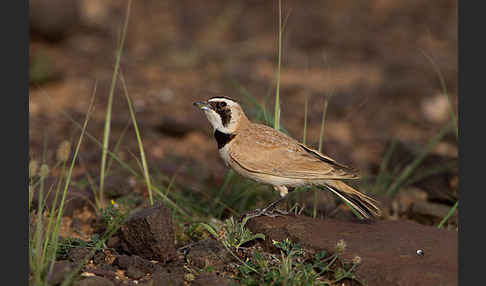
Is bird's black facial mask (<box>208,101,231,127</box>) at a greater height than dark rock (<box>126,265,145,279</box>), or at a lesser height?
greater

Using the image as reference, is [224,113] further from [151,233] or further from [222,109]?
[151,233]

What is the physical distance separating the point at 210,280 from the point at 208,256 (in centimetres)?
43

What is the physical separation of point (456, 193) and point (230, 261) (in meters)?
3.70

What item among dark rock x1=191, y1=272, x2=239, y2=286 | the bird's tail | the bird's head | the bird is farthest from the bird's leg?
dark rock x1=191, y1=272, x2=239, y2=286

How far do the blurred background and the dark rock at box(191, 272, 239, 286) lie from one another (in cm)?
181

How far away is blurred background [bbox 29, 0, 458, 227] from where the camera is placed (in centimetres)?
718

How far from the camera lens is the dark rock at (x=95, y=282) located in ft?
13.0

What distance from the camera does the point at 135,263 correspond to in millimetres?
4516

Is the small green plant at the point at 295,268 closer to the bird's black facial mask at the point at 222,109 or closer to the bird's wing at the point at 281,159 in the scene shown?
the bird's wing at the point at 281,159

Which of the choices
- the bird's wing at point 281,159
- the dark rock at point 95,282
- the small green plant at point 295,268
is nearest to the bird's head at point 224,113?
the bird's wing at point 281,159

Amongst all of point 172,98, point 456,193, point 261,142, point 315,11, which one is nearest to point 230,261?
point 261,142

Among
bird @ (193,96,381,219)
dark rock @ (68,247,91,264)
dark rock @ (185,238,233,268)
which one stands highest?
bird @ (193,96,381,219)

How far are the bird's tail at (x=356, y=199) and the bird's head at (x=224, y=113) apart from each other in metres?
1.03

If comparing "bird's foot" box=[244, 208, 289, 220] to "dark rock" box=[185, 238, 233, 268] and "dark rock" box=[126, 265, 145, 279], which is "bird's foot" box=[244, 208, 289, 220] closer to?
"dark rock" box=[185, 238, 233, 268]
